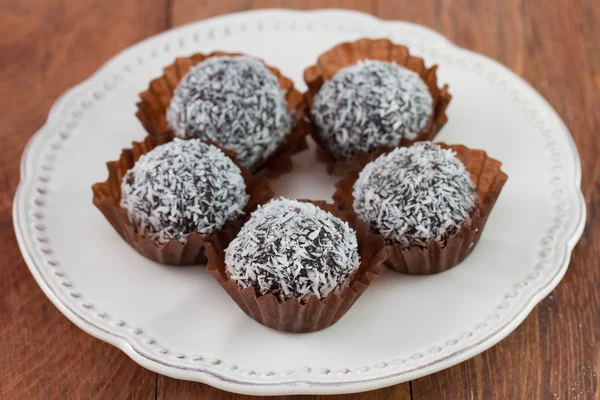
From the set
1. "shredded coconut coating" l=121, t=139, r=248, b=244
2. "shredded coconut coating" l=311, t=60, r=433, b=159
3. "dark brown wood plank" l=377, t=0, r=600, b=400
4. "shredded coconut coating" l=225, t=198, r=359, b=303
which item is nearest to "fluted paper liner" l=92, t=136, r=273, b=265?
"shredded coconut coating" l=121, t=139, r=248, b=244

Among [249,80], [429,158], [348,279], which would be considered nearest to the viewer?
[348,279]

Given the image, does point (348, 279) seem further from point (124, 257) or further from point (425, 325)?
point (124, 257)

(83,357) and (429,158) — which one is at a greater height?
(429,158)

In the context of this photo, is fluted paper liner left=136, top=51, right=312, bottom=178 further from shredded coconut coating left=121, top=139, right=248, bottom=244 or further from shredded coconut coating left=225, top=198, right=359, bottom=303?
shredded coconut coating left=225, top=198, right=359, bottom=303

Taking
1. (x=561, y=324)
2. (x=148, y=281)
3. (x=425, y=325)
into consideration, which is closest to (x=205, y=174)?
(x=148, y=281)

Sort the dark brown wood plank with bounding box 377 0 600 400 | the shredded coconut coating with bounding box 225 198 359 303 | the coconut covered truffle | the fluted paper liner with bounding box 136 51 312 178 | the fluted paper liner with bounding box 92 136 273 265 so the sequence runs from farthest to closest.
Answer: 1. the fluted paper liner with bounding box 136 51 312 178
2. the coconut covered truffle
3. the fluted paper liner with bounding box 92 136 273 265
4. the dark brown wood plank with bounding box 377 0 600 400
5. the shredded coconut coating with bounding box 225 198 359 303
